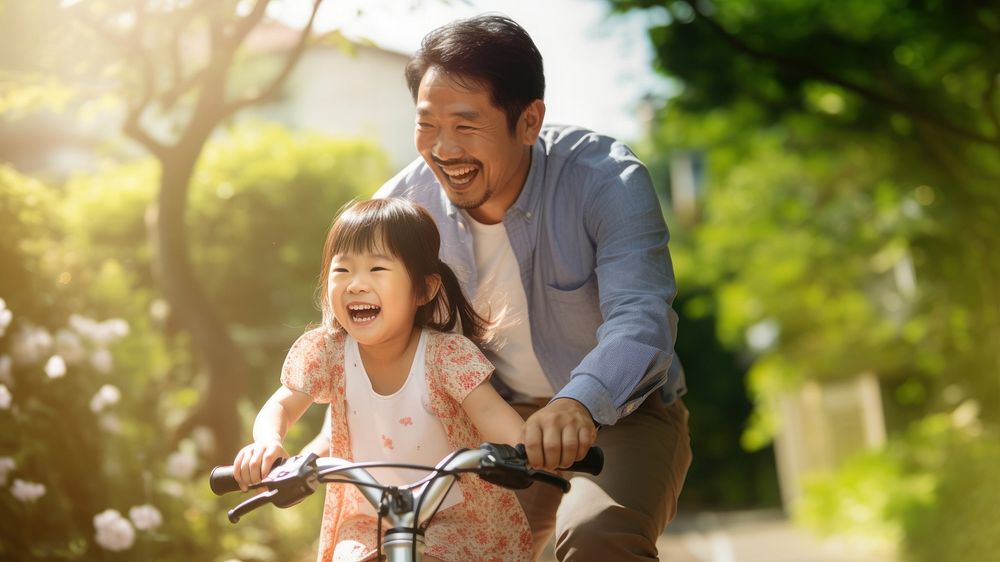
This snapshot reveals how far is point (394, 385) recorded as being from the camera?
112 inches

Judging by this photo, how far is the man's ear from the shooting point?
3.17 m

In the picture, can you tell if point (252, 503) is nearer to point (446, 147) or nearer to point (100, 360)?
point (446, 147)

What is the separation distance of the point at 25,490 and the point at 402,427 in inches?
110

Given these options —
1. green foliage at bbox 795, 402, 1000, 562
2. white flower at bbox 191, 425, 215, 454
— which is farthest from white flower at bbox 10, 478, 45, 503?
green foliage at bbox 795, 402, 1000, 562

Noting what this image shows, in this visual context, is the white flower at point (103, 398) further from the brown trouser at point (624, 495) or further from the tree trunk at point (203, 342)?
the brown trouser at point (624, 495)

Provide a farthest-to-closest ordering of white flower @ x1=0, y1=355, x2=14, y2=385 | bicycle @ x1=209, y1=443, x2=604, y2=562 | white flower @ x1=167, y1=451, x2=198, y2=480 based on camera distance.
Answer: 1. white flower @ x1=167, y1=451, x2=198, y2=480
2. white flower @ x1=0, y1=355, x2=14, y2=385
3. bicycle @ x1=209, y1=443, x2=604, y2=562

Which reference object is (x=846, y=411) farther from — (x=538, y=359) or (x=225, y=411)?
(x=538, y=359)

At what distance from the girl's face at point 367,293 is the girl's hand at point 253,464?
315 millimetres

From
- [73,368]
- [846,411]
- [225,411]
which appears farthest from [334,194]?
[846,411]

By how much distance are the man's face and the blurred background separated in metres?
1.74

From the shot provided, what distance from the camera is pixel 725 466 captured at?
29.2 metres

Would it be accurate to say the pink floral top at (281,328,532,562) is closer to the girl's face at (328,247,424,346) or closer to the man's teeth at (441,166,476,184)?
the girl's face at (328,247,424,346)

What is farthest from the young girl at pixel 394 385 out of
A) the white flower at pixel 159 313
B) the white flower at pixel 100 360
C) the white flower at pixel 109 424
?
the white flower at pixel 159 313

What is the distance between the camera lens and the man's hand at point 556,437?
239 centimetres
